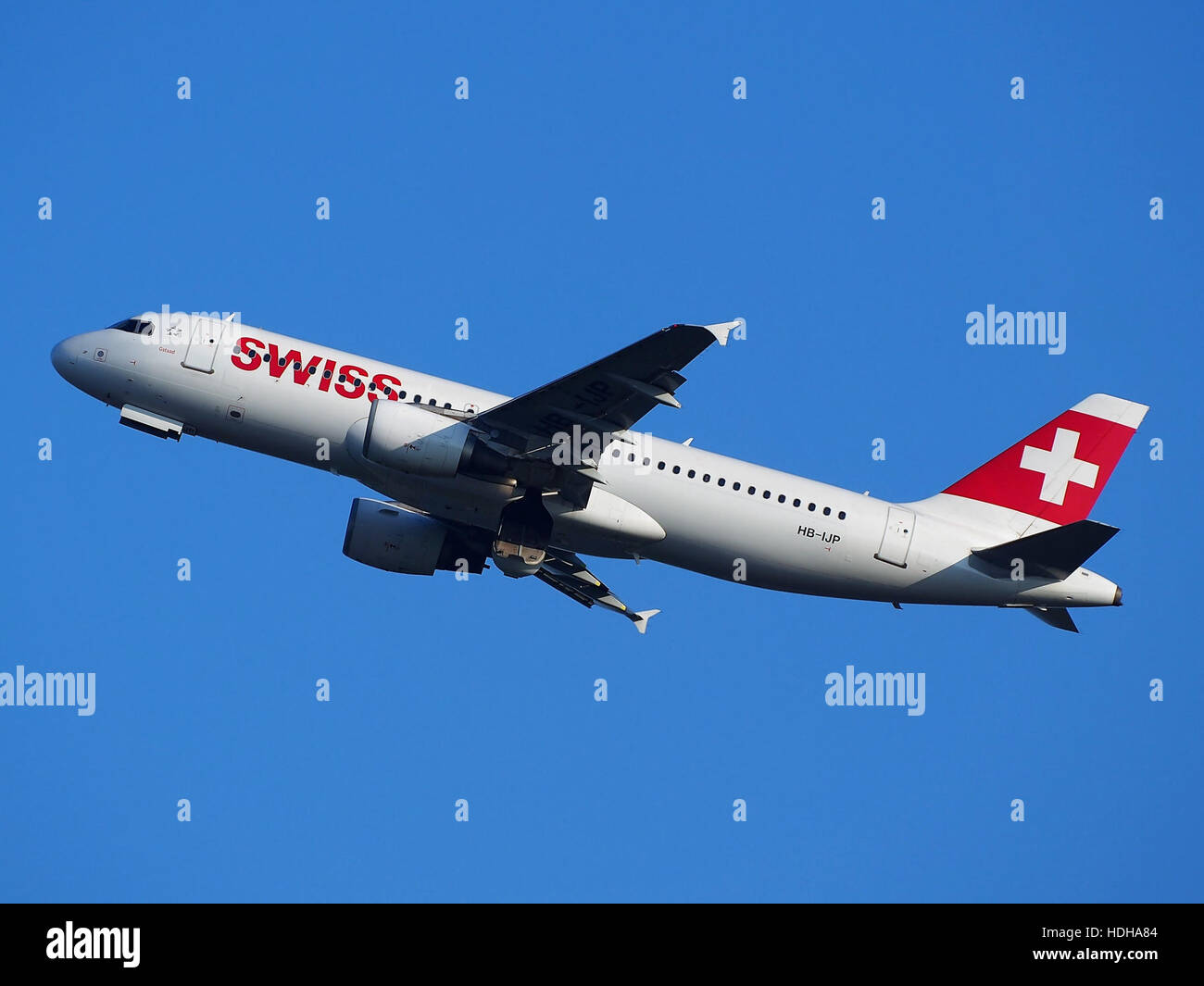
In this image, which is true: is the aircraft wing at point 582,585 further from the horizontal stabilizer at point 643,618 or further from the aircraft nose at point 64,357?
the aircraft nose at point 64,357

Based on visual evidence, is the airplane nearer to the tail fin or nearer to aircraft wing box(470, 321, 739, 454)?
aircraft wing box(470, 321, 739, 454)

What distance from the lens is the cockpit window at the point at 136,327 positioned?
38.4 metres

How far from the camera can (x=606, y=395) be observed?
34.9 metres

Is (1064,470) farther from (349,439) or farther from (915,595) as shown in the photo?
(349,439)

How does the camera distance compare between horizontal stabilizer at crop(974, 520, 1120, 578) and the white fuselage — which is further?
the white fuselage

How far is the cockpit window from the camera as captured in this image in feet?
126

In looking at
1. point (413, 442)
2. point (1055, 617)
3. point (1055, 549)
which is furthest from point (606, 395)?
point (1055, 617)

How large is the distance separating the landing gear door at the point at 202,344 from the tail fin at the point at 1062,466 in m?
21.2

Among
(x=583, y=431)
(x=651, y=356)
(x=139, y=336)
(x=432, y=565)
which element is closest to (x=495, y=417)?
(x=583, y=431)

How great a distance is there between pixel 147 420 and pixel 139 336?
92.9 inches

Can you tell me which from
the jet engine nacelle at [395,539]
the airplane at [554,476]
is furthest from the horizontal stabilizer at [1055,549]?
the jet engine nacelle at [395,539]

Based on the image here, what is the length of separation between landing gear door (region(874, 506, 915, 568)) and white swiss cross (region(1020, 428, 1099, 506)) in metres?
4.61

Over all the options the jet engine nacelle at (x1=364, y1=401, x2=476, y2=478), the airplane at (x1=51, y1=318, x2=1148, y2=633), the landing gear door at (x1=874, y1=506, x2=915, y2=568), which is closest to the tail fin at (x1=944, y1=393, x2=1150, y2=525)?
the airplane at (x1=51, y1=318, x2=1148, y2=633)

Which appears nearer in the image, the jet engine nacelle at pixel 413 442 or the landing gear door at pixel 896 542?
the jet engine nacelle at pixel 413 442
